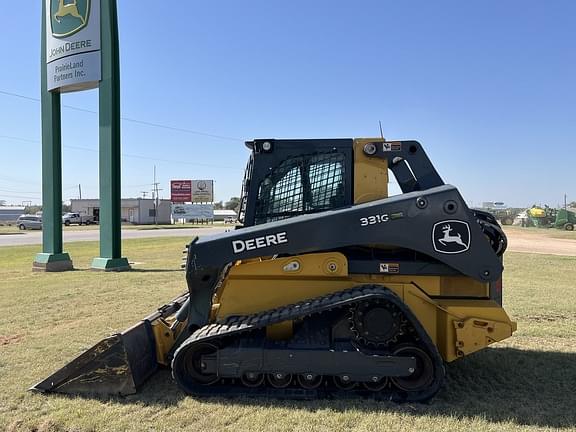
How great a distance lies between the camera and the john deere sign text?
14.4m

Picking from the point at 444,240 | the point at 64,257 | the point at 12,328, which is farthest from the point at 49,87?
the point at 444,240

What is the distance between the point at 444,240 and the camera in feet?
14.8

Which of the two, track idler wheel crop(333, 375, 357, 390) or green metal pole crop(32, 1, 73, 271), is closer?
track idler wheel crop(333, 375, 357, 390)

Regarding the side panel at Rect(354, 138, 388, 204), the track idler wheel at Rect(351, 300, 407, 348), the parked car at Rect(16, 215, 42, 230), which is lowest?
the track idler wheel at Rect(351, 300, 407, 348)

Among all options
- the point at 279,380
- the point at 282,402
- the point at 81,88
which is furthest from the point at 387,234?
the point at 81,88

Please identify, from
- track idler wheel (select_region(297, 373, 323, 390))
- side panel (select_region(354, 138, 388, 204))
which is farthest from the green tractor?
track idler wheel (select_region(297, 373, 323, 390))

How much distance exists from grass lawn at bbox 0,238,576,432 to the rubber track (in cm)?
12

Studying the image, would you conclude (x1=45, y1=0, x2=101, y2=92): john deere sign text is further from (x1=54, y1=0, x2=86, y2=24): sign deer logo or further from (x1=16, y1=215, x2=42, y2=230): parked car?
(x1=16, y1=215, x2=42, y2=230): parked car

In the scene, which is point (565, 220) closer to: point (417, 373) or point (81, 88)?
point (81, 88)

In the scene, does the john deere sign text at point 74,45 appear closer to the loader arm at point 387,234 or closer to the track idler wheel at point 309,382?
the loader arm at point 387,234

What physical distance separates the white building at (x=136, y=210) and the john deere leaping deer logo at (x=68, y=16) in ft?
196

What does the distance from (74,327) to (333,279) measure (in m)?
4.71

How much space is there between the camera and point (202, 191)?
8250cm

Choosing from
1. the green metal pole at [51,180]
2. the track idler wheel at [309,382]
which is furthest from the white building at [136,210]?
the track idler wheel at [309,382]
